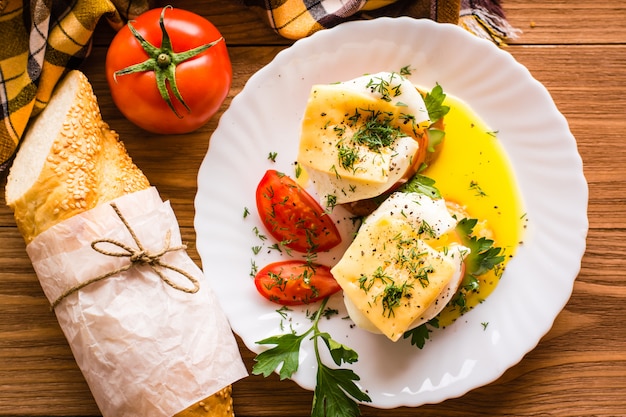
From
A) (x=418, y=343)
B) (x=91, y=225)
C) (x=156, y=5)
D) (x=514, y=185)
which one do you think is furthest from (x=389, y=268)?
(x=156, y=5)

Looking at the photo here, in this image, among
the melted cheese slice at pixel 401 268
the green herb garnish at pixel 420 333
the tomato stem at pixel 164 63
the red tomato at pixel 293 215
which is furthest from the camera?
the red tomato at pixel 293 215

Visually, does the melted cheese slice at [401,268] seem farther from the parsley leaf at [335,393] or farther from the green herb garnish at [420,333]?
the parsley leaf at [335,393]

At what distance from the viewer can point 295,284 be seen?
2.87 meters

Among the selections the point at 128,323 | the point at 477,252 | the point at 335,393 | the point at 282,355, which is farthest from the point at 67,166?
the point at 477,252

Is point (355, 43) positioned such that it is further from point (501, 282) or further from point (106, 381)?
point (106, 381)

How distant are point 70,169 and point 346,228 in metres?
1.27

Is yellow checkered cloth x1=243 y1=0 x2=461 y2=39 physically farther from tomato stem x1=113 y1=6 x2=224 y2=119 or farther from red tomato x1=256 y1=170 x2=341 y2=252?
red tomato x1=256 y1=170 x2=341 y2=252

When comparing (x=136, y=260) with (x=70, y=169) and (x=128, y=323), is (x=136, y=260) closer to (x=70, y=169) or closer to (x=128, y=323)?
(x=128, y=323)

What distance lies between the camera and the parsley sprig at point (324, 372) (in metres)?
2.70

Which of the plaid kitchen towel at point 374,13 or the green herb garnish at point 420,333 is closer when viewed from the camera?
the green herb garnish at point 420,333

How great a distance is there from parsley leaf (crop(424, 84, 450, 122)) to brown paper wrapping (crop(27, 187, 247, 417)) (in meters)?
1.36

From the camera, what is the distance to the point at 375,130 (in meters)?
2.73

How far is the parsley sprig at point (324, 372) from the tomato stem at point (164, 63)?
1139 millimetres

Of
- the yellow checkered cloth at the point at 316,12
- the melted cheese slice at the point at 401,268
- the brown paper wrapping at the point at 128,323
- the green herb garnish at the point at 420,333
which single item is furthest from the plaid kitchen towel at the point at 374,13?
the green herb garnish at the point at 420,333
